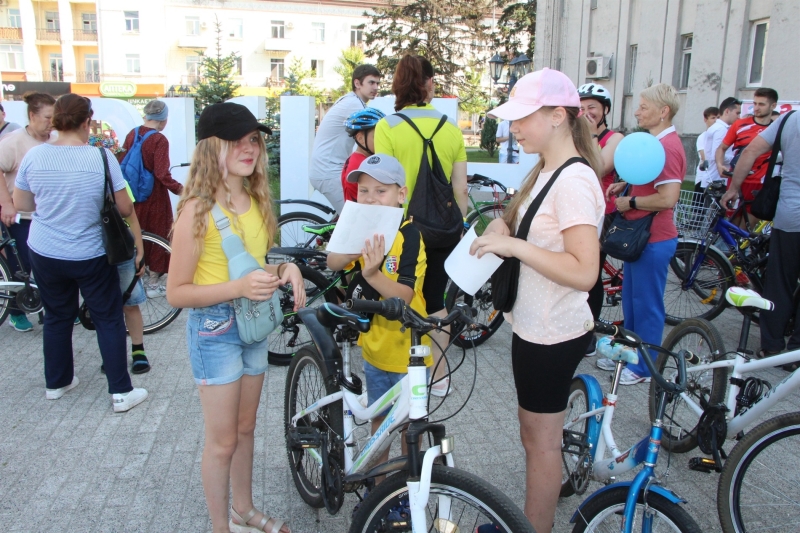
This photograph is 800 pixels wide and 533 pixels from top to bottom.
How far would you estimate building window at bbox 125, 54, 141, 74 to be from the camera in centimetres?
5256

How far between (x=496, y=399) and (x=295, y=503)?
1798mm

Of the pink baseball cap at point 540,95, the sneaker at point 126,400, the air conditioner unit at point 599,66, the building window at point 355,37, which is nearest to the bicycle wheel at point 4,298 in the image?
the sneaker at point 126,400

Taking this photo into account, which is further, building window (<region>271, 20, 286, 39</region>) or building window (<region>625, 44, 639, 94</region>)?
building window (<region>271, 20, 286, 39</region>)

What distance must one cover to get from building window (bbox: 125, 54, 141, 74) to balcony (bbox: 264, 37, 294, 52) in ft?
34.8

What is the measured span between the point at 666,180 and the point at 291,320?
Result: 2.79 meters

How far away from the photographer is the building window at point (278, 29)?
2176 inches

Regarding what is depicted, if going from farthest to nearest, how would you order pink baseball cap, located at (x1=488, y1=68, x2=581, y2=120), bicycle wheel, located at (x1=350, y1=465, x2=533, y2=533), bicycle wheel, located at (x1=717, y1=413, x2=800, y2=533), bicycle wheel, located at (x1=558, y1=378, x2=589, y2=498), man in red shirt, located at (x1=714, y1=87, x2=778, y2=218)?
man in red shirt, located at (x1=714, y1=87, x2=778, y2=218)
bicycle wheel, located at (x1=558, y1=378, x2=589, y2=498)
bicycle wheel, located at (x1=717, y1=413, x2=800, y2=533)
pink baseball cap, located at (x1=488, y1=68, x2=581, y2=120)
bicycle wheel, located at (x1=350, y1=465, x2=533, y2=533)

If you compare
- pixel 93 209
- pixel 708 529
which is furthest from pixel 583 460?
pixel 93 209

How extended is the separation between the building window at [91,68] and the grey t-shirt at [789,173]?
57669 mm

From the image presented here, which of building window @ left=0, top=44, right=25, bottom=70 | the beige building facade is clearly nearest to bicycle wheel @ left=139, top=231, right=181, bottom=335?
the beige building facade

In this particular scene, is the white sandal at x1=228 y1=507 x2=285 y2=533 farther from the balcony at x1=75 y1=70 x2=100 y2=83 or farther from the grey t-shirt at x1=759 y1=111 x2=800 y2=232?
the balcony at x1=75 y1=70 x2=100 y2=83

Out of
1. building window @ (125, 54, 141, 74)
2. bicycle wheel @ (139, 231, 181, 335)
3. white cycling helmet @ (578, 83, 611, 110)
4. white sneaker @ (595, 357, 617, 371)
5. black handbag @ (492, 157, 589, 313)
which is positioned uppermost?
building window @ (125, 54, 141, 74)

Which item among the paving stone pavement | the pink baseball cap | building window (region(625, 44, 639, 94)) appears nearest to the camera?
the pink baseball cap

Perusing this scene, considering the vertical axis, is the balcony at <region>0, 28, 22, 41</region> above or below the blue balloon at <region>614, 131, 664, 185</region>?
above
